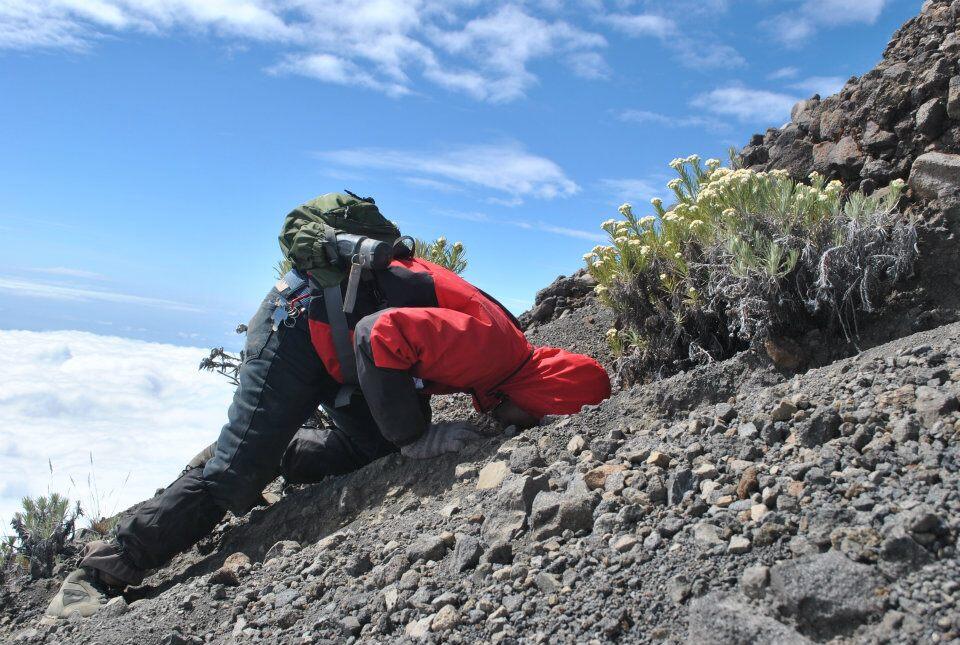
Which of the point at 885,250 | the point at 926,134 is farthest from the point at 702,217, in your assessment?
the point at 926,134

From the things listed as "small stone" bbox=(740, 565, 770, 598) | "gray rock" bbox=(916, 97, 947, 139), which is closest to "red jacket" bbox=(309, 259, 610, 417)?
"small stone" bbox=(740, 565, 770, 598)

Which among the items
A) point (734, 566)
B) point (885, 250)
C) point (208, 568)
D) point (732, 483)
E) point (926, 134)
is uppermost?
point (926, 134)

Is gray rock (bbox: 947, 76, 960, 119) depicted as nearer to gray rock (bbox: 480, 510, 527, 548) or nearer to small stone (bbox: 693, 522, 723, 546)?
small stone (bbox: 693, 522, 723, 546)

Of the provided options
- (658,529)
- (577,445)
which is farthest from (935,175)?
(658,529)

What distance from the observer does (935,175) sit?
472 cm

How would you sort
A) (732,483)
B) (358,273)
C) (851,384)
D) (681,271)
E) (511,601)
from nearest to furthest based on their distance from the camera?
(511,601) → (732,483) → (851,384) → (358,273) → (681,271)

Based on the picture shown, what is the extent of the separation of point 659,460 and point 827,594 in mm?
1080

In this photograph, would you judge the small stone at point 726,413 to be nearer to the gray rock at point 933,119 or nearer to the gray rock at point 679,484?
the gray rock at point 679,484

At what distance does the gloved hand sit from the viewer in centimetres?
428

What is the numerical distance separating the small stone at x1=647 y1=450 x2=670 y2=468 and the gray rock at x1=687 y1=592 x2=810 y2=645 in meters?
0.91

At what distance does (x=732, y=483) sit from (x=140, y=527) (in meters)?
3.22

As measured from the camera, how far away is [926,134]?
5.22 meters

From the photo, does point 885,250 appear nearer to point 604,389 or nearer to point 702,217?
point 702,217

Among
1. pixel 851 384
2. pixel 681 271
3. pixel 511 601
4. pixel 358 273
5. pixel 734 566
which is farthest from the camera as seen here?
pixel 681 271
